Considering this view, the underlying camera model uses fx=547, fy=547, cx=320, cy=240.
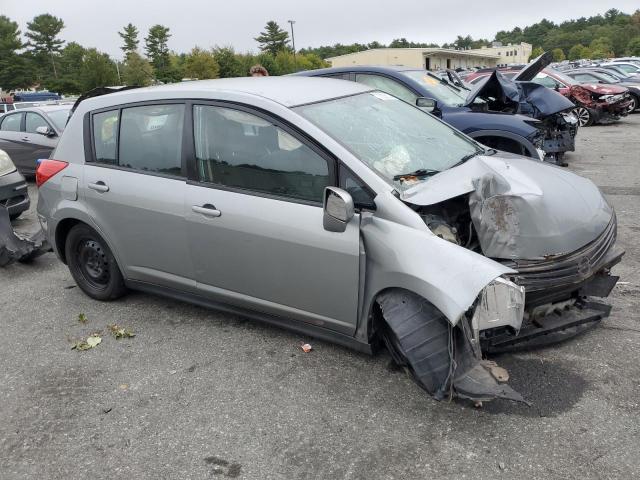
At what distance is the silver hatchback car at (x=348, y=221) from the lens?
2.85 metres

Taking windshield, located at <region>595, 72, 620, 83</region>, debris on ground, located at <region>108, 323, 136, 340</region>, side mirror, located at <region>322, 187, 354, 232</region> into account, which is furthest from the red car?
side mirror, located at <region>322, 187, 354, 232</region>

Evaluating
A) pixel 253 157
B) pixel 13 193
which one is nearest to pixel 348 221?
pixel 253 157

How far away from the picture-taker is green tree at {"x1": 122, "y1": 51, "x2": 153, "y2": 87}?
59156mm

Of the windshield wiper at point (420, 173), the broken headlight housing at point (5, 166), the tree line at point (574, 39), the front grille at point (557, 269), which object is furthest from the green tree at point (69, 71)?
the front grille at point (557, 269)

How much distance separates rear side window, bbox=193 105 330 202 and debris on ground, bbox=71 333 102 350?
4.79 ft

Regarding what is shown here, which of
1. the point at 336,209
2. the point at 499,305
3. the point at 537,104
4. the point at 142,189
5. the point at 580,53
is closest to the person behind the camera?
the point at 499,305

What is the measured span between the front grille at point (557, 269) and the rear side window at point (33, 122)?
9.86m

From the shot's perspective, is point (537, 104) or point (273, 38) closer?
point (537, 104)

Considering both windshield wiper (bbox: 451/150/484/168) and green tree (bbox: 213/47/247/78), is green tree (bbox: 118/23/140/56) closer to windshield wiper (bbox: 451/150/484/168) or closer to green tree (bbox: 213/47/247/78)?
green tree (bbox: 213/47/247/78)

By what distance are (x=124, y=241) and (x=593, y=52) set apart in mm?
96176

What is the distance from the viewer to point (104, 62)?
185 ft

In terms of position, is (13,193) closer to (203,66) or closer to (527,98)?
(527,98)

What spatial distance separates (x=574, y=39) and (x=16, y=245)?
12153 cm

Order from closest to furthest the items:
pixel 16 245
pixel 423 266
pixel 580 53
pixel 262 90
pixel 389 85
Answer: pixel 423 266 < pixel 262 90 < pixel 16 245 < pixel 389 85 < pixel 580 53
